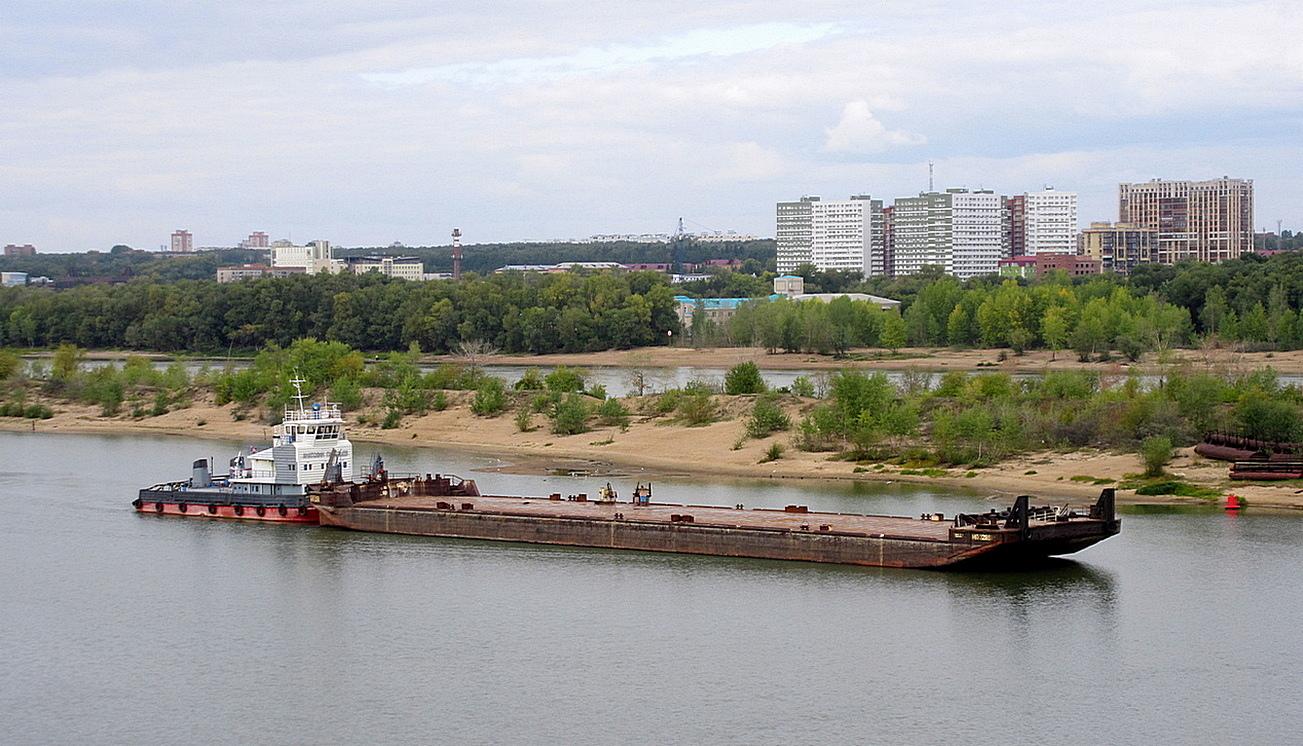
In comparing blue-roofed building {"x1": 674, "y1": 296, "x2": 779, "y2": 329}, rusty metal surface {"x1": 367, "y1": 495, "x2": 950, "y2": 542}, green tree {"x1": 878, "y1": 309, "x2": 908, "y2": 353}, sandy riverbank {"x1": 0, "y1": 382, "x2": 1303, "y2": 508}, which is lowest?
rusty metal surface {"x1": 367, "y1": 495, "x2": 950, "y2": 542}

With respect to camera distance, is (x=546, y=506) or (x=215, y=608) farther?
(x=546, y=506)

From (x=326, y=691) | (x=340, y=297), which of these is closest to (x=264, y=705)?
(x=326, y=691)

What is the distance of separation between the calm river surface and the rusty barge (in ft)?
2.80

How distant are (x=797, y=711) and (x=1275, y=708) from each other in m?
10.6

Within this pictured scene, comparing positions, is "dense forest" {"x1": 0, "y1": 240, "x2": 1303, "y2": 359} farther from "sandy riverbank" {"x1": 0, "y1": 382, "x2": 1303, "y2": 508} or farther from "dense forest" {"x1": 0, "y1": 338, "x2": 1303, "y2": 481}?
"sandy riverbank" {"x1": 0, "y1": 382, "x2": 1303, "y2": 508}

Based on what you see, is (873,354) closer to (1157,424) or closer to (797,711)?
(1157,424)

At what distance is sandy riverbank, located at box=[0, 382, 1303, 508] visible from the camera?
→ 6300 cm

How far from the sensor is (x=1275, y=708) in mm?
33094

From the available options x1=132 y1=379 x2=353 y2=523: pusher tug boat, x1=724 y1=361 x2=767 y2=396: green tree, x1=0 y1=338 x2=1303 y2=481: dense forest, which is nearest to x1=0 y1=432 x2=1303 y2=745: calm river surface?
x1=132 y1=379 x2=353 y2=523: pusher tug boat

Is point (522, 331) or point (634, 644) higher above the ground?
point (522, 331)

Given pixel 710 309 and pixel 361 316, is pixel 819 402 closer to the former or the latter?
pixel 361 316

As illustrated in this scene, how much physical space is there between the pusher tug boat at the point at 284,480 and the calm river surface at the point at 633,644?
3804mm

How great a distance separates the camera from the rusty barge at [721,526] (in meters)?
45.9

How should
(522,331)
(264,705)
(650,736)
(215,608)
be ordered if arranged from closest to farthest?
(650,736) → (264,705) → (215,608) → (522,331)
